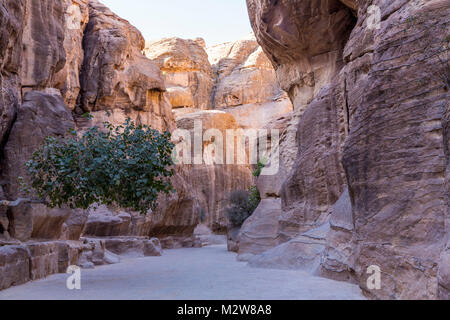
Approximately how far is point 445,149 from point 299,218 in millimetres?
10143

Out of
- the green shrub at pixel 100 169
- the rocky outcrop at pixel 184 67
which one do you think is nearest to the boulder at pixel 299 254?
the green shrub at pixel 100 169

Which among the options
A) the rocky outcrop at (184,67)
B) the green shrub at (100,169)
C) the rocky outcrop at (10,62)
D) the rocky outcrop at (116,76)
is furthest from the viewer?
the rocky outcrop at (184,67)

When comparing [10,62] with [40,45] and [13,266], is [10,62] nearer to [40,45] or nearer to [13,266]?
[40,45]

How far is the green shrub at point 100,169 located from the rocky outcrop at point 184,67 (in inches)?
1809

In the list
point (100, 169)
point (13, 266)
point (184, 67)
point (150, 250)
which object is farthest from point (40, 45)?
point (184, 67)

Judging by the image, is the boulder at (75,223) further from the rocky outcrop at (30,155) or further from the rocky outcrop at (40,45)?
the rocky outcrop at (40,45)

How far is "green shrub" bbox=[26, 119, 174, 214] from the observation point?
28.4ft

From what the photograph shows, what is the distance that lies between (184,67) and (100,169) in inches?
1951

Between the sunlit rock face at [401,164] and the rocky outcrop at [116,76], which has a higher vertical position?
the rocky outcrop at [116,76]

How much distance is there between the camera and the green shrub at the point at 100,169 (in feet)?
28.4

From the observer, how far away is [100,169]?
8.60 meters

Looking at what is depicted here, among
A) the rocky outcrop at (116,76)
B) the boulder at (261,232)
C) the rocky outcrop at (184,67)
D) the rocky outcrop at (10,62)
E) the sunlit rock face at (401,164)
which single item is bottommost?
the boulder at (261,232)
